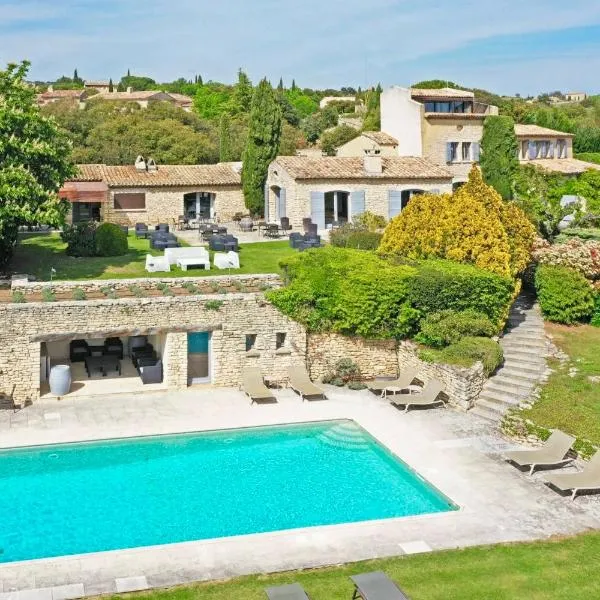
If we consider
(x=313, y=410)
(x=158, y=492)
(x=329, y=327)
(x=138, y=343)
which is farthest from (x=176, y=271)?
(x=158, y=492)

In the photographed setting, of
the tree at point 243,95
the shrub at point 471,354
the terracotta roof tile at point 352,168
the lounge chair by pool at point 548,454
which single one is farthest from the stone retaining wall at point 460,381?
the tree at point 243,95

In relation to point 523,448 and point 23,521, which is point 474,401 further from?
point 23,521

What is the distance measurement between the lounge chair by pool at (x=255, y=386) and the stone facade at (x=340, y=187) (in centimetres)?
1969

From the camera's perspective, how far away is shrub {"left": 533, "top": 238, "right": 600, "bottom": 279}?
29.4 metres

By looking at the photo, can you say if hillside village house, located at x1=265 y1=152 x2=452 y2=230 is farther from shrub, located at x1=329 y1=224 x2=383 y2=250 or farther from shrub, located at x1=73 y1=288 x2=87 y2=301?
shrub, located at x1=73 y1=288 x2=87 y2=301

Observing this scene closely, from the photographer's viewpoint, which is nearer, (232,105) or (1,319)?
(1,319)

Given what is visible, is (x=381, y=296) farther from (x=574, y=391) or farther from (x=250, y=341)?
(x=574, y=391)

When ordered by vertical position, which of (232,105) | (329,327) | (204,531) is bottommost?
(204,531)

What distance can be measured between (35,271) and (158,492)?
16746mm

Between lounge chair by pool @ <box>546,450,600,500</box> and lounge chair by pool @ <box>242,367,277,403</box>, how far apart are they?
925 cm

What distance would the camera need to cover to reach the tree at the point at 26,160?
91.1ft

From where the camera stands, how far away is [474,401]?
78.7 feet

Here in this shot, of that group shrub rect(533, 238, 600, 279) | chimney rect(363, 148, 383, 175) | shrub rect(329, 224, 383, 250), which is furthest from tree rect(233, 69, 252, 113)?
shrub rect(533, 238, 600, 279)

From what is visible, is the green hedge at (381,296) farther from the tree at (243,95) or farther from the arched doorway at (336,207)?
the tree at (243,95)
